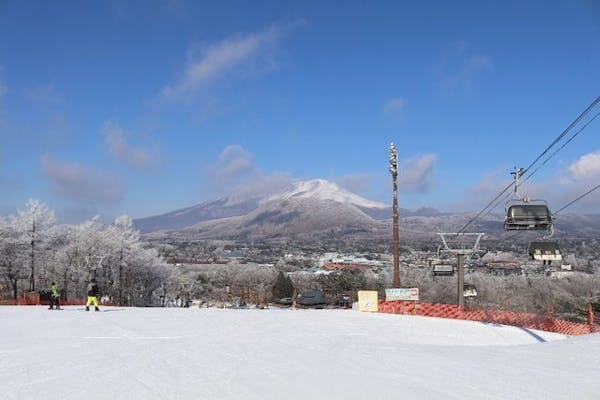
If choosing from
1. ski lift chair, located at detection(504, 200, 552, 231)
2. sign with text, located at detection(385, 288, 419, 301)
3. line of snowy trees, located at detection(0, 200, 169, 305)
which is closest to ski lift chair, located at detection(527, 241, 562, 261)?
ski lift chair, located at detection(504, 200, 552, 231)

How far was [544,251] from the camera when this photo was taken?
20078mm

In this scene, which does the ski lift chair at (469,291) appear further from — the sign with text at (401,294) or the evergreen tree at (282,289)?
the evergreen tree at (282,289)

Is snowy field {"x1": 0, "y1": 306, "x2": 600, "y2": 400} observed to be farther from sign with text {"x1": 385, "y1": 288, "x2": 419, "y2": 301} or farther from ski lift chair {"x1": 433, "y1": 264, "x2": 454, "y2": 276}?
ski lift chair {"x1": 433, "y1": 264, "x2": 454, "y2": 276}

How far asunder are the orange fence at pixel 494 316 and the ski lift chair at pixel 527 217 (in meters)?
11.4

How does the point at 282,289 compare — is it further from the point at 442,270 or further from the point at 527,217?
the point at 527,217

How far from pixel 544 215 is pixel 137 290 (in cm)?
A: 6295

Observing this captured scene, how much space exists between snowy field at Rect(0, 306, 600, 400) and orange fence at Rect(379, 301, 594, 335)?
11.8m

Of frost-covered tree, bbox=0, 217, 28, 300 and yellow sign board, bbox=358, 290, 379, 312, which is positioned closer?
yellow sign board, bbox=358, 290, 379, 312

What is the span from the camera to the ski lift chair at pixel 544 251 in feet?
65.0

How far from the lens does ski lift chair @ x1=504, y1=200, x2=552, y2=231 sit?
65.9 ft

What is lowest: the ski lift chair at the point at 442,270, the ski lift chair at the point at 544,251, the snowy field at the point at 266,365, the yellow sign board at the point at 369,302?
the yellow sign board at the point at 369,302

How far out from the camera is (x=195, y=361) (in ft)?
41.6

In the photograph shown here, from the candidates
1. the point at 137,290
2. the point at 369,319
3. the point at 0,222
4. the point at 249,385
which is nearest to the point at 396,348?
the point at 249,385

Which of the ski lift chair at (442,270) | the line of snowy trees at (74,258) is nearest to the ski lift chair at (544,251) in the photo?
the ski lift chair at (442,270)
